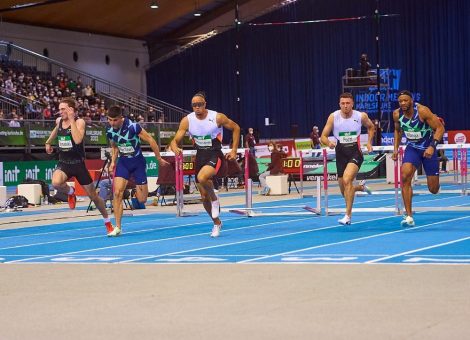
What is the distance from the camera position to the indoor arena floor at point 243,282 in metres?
5.78

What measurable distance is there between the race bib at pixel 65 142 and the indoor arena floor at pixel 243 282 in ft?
4.04

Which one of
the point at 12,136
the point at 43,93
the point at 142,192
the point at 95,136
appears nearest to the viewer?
the point at 142,192

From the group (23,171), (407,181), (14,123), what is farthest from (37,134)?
(407,181)

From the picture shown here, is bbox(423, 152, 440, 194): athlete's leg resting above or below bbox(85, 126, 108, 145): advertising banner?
below

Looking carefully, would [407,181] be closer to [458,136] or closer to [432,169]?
[432,169]

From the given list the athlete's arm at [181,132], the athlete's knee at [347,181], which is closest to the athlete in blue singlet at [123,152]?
the athlete's arm at [181,132]

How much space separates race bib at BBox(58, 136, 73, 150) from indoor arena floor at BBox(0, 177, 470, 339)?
4.04 ft

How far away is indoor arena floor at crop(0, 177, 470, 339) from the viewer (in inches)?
227

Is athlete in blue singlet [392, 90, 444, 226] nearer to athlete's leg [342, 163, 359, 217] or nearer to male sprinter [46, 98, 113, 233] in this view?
athlete's leg [342, 163, 359, 217]

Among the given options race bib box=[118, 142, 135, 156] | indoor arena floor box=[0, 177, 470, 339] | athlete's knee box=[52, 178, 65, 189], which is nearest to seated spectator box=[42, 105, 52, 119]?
indoor arena floor box=[0, 177, 470, 339]

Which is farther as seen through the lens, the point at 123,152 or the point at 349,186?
the point at 349,186

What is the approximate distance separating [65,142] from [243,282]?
6.51 metres

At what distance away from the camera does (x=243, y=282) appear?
7.91m

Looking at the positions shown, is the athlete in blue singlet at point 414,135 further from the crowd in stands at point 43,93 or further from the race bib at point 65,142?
the crowd in stands at point 43,93
